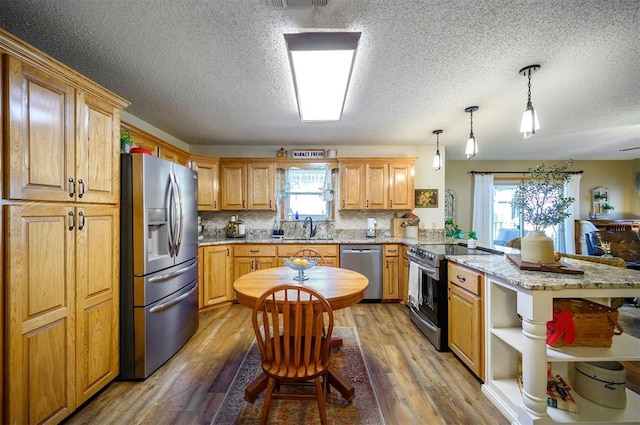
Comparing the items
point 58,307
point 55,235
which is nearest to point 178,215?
point 55,235

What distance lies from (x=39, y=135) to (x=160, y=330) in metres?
1.63

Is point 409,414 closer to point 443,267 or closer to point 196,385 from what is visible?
point 443,267

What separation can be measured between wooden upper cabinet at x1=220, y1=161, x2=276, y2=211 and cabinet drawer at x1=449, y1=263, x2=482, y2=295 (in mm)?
2776

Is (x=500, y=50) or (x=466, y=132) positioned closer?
(x=500, y=50)

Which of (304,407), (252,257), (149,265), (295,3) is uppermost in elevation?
(295,3)

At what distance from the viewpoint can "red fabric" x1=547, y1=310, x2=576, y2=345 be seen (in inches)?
62.2

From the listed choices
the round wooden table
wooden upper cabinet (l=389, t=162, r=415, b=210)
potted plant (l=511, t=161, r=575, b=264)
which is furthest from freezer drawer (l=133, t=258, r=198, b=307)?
wooden upper cabinet (l=389, t=162, r=415, b=210)

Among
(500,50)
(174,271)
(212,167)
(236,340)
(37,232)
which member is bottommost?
(236,340)

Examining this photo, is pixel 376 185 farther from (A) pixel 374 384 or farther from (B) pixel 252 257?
(A) pixel 374 384

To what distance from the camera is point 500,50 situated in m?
1.82

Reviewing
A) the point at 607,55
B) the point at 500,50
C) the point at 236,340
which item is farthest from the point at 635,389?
the point at 236,340

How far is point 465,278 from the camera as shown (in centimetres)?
214

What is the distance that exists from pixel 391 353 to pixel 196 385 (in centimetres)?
167

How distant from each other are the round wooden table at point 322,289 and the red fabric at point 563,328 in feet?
3.82
